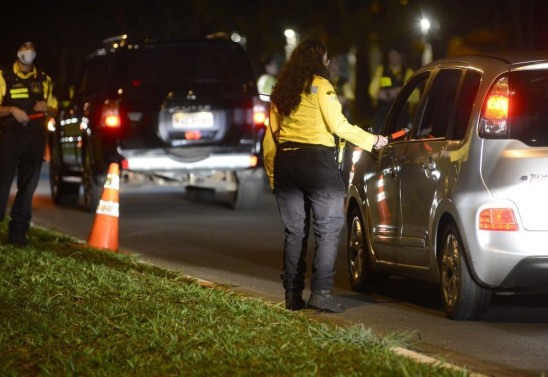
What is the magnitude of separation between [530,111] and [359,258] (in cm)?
249

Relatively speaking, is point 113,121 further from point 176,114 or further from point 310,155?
point 310,155

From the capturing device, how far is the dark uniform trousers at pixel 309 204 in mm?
8852

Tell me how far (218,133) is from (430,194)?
8499 mm

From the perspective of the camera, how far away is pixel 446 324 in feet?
28.4

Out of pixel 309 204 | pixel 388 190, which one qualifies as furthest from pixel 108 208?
pixel 309 204

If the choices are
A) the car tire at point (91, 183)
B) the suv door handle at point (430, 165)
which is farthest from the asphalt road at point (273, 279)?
A: the suv door handle at point (430, 165)

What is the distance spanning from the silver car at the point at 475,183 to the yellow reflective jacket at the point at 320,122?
0.53 meters

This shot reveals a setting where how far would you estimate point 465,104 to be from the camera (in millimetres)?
8680

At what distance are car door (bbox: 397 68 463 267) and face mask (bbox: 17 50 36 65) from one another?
4557 mm

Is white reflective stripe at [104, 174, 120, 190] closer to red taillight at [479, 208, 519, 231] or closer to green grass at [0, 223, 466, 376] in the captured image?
green grass at [0, 223, 466, 376]

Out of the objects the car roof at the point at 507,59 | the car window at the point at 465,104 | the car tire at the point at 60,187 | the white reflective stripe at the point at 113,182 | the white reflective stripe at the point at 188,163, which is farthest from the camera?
the car tire at the point at 60,187

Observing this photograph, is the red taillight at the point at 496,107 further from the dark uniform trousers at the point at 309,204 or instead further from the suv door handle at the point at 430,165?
the dark uniform trousers at the point at 309,204

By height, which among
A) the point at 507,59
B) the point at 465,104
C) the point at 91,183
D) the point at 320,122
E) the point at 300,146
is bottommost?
the point at 91,183

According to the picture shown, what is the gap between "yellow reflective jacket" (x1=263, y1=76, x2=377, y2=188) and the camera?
8.77 metres
